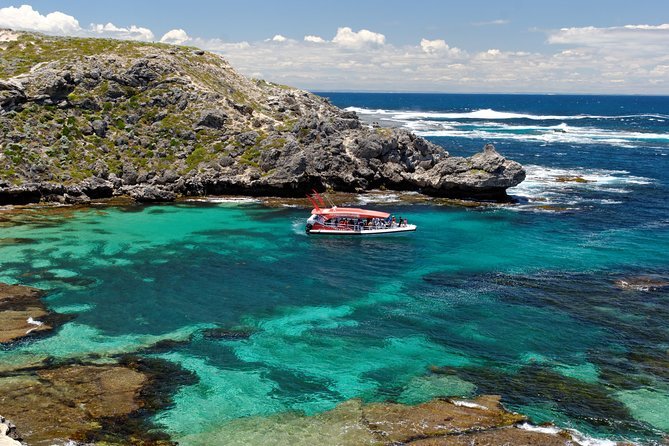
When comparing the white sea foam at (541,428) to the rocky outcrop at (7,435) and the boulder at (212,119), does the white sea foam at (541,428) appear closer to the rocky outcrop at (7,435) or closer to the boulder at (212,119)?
the rocky outcrop at (7,435)

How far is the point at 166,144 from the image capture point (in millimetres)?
93625

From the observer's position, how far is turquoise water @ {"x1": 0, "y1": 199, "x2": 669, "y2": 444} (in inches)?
1339

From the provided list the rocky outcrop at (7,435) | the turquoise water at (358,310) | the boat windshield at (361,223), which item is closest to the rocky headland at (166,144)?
the turquoise water at (358,310)

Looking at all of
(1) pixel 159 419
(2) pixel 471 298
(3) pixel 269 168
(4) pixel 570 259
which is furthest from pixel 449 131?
(1) pixel 159 419

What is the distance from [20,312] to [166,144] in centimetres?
5347

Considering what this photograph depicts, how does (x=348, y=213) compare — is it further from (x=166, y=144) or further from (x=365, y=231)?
(x=166, y=144)

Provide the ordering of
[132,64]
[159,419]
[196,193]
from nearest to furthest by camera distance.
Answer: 1. [159,419]
2. [196,193]
3. [132,64]

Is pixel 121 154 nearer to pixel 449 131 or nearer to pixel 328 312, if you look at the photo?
pixel 328 312

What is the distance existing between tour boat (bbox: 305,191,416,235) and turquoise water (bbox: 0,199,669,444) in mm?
1899

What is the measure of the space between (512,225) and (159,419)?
183ft

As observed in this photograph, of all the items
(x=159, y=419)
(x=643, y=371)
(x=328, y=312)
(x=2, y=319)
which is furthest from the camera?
(x=328, y=312)

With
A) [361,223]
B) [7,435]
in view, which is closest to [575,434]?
[7,435]

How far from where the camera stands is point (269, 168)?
89.6 metres

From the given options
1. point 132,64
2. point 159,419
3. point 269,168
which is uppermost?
point 132,64
